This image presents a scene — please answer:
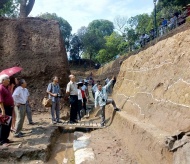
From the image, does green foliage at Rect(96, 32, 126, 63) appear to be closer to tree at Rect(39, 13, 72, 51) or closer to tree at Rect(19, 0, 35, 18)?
tree at Rect(39, 13, 72, 51)

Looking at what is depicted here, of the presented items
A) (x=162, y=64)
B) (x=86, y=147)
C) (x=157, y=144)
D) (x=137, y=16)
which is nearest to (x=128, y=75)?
(x=162, y=64)

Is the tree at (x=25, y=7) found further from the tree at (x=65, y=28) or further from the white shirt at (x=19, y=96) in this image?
the tree at (x=65, y=28)

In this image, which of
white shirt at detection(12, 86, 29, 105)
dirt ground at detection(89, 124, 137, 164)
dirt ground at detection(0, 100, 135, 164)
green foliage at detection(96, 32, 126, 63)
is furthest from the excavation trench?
green foliage at detection(96, 32, 126, 63)

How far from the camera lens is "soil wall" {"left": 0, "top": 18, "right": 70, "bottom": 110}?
43.9 ft

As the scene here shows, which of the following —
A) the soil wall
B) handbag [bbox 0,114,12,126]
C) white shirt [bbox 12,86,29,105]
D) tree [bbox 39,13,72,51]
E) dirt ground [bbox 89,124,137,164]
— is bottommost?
dirt ground [bbox 89,124,137,164]

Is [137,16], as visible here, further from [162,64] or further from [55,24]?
[162,64]

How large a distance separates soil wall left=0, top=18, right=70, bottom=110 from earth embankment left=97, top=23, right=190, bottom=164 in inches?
228

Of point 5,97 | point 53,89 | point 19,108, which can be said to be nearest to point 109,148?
point 19,108

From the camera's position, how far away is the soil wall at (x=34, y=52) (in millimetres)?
13367

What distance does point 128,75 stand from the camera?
10.7 meters

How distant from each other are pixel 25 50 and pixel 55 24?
7.72ft

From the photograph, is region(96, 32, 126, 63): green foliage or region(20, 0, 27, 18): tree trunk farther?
region(96, 32, 126, 63): green foliage

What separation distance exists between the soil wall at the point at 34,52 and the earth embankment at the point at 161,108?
5800mm

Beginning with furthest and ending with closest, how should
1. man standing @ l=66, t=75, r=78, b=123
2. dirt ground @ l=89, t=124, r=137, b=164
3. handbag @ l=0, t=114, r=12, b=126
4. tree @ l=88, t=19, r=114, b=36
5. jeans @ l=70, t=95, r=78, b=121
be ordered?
tree @ l=88, t=19, r=114, b=36, jeans @ l=70, t=95, r=78, b=121, man standing @ l=66, t=75, r=78, b=123, handbag @ l=0, t=114, r=12, b=126, dirt ground @ l=89, t=124, r=137, b=164
